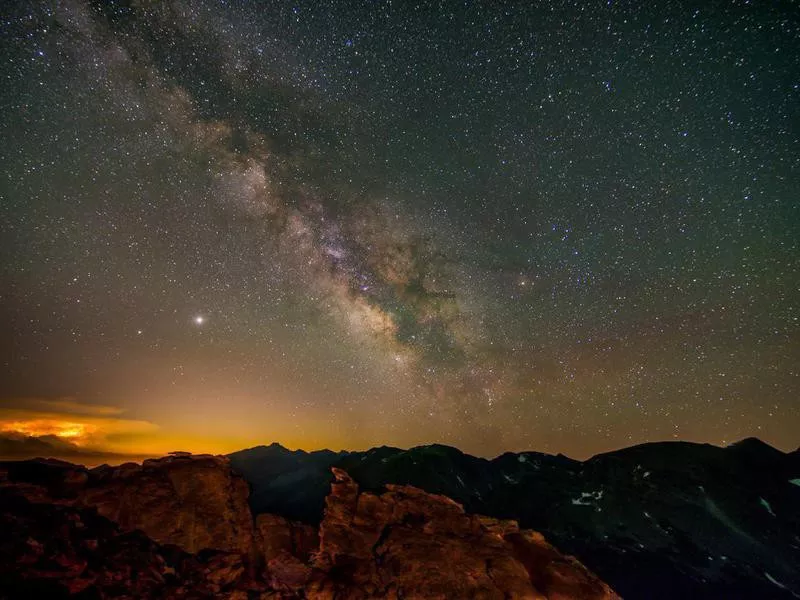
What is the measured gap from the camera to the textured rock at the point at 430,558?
101ft

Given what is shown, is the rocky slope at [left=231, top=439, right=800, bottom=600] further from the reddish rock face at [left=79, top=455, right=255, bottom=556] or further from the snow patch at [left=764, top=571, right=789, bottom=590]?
the reddish rock face at [left=79, top=455, right=255, bottom=556]

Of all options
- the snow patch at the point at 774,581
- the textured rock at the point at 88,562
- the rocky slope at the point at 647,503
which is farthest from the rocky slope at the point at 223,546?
Answer: the snow patch at the point at 774,581

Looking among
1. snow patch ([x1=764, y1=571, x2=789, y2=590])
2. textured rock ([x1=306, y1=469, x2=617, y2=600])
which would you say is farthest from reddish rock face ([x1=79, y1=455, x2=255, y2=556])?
snow patch ([x1=764, y1=571, x2=789, y2=590])

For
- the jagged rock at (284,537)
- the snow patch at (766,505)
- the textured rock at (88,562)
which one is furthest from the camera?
the snow patch at (766,505)

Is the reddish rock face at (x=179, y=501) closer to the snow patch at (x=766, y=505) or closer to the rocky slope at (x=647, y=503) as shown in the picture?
the rocky slope at (x=647, y=503)

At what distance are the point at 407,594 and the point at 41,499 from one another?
109ft

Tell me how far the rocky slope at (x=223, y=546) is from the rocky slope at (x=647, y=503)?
3463 cm

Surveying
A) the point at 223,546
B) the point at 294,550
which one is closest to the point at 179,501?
the point at 223,546

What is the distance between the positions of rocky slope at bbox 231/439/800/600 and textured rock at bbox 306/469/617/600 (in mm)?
32455

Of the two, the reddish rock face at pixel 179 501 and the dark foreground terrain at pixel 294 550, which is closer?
the dark foreground terrain at pixel 294 550

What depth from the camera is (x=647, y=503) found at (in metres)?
91.8

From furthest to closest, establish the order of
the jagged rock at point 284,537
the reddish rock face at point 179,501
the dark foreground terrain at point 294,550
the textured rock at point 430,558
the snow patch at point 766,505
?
1. the snow patch at point 766,505
2. the jagged rock at point 284,537
3. the reddish rock face at point 179,501
4. the textured rock at point 430,558
5. the dark foreground terrain at point 294,550

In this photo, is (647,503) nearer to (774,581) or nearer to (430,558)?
(774,581)

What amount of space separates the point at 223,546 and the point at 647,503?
108277 mm
